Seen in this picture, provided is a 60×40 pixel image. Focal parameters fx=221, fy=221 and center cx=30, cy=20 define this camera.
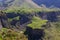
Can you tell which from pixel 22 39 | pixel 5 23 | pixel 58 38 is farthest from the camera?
pixel 58 38

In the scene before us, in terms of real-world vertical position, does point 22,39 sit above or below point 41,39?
above

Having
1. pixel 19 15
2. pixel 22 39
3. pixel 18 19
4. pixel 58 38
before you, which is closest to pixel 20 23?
pixel 18 19

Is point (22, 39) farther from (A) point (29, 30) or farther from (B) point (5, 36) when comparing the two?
(A) point (29, 30)

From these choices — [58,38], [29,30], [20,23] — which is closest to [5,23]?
[29,30]

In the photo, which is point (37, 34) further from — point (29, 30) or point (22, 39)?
point (22, 39)

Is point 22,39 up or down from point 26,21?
up

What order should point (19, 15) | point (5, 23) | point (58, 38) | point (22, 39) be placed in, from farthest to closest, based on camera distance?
1. point (19, 15)
2. point (58, 38)
3. point (5, 23)
4. point (22, 39)

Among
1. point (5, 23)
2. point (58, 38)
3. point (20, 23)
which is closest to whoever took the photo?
point (5, 23)

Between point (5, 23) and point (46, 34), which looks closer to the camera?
point (5, 23)

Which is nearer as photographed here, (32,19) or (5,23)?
(5,23)
